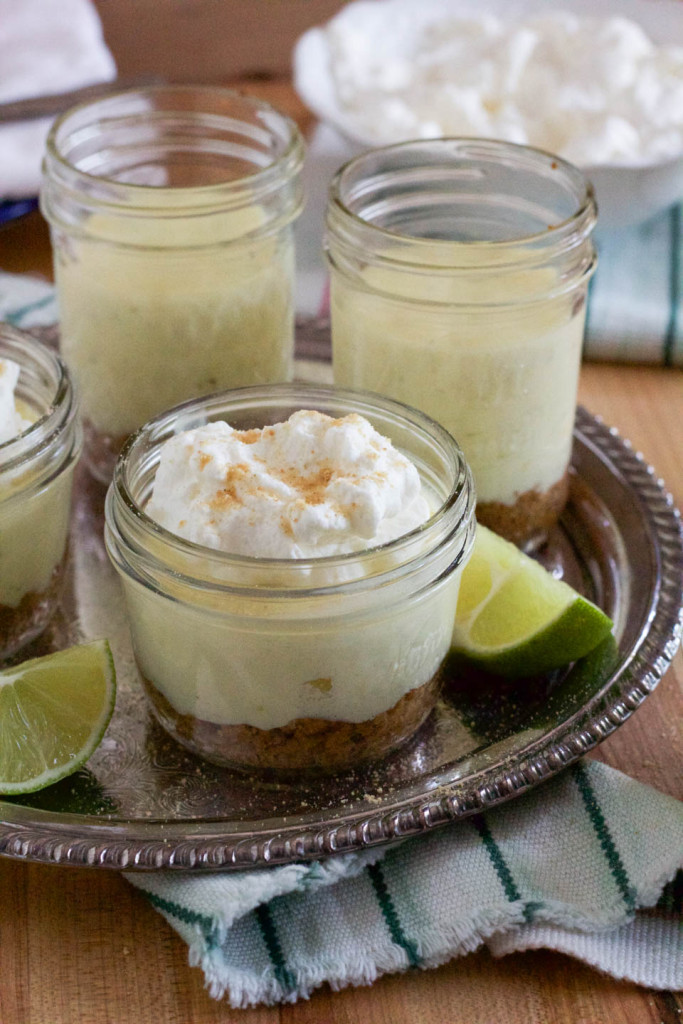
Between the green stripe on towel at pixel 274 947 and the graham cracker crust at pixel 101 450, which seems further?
the graham cracker crust at pixel 101 450

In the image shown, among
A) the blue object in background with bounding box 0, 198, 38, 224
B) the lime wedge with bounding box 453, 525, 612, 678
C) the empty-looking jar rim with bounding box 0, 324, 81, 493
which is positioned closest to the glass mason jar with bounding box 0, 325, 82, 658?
the empty-looking jar rim with bounding box 0, 324, 81, 493

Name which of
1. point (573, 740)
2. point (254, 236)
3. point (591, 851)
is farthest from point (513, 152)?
point (591, 851)

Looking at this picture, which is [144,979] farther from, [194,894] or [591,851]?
[591,851]

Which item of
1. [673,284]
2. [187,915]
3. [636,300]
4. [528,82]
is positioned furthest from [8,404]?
[528,82]

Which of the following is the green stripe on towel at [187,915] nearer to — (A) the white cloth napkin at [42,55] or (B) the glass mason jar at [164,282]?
(B) the glass mason jar at [164,282]

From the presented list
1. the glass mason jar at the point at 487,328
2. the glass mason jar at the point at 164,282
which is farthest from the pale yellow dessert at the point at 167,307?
the glass mason jar at the point at 487,328

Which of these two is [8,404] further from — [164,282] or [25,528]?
[164,282]
